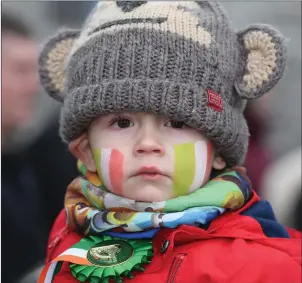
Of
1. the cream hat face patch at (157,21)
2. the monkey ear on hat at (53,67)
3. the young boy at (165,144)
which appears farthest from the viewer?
the monkey ear on hat at (53,67)

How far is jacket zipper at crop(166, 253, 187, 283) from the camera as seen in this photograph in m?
1.07

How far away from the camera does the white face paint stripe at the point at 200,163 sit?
119cm

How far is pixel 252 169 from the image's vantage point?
6.71 feet

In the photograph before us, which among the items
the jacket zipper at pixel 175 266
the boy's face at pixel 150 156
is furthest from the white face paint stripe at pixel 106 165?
the jacket zipper at pixel 175 266

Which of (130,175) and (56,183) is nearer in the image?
(130,175)

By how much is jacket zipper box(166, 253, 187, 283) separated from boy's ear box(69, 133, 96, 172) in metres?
0.33

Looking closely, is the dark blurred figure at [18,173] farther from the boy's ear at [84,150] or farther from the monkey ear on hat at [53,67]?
the boy's ear at [84,150]

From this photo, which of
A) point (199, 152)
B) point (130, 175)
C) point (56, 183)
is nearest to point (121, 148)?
point (130, 175)

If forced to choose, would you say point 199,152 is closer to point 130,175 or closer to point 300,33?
point 130,175

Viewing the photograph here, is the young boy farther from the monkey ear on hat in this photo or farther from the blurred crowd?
the blurred crowd

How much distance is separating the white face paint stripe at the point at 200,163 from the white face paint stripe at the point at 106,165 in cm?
19

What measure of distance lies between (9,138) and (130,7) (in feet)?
3.11

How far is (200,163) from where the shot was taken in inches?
47.2

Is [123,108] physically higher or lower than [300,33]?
lower
